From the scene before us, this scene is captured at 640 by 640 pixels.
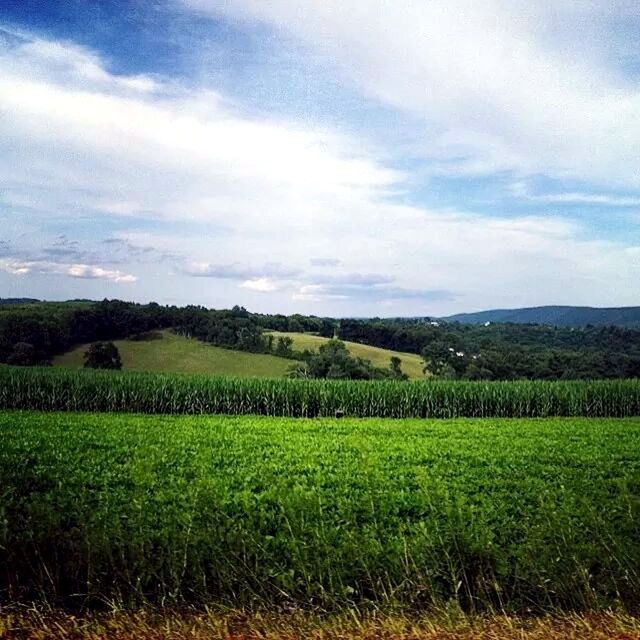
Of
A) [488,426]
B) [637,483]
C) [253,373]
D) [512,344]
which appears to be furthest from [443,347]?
[637,483]

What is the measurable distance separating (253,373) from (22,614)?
57.4 m

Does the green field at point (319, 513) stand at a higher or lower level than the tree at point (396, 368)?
higher

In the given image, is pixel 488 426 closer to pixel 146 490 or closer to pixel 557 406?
pixel 557 406

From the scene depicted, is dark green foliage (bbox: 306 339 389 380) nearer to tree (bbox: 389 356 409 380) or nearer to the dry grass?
tree (bbox: 389 356 409 380)

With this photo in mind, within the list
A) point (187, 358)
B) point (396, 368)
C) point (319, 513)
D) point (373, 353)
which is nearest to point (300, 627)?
point (319, 513)

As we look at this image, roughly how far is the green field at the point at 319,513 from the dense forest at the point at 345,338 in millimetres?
25719

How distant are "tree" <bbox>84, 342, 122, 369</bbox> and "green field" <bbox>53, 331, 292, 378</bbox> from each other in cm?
70

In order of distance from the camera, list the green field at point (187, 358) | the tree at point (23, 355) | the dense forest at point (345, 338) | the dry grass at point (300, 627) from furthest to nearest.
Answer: the green field at point (187, 358), the dense forest at point (345, 338), the tree at point (23, 355), the dry grass at point (300, 627)

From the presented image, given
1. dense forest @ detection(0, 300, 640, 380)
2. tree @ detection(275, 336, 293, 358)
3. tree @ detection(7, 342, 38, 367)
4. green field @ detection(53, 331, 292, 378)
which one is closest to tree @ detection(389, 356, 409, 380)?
dense forest @ detection(0, 300, 640, 380)

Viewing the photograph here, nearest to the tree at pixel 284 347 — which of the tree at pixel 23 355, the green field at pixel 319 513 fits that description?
the tree at pixel 23 355

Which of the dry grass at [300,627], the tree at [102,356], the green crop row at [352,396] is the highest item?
the dry grass at [300,627]

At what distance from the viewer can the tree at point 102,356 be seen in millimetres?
58094

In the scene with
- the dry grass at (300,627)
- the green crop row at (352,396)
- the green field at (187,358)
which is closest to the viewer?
the dry grass at (300,627)

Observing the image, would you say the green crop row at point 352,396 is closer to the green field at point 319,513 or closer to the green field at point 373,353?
the green field at point 319,513
